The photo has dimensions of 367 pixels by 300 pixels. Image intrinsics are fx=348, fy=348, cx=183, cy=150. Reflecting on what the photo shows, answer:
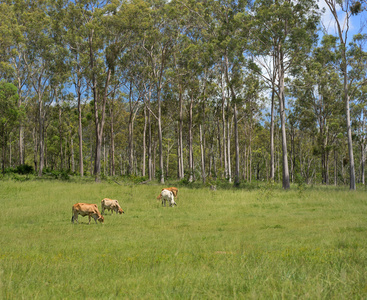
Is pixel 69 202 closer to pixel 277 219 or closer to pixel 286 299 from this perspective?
pixel 277 219

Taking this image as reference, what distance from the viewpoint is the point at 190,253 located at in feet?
27.6

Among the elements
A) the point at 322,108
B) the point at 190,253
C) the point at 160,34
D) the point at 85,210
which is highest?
the point at 160,34

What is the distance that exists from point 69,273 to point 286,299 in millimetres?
4045

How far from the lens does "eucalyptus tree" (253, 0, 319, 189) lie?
31891 millimetres

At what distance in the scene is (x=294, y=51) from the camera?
33.9 metres

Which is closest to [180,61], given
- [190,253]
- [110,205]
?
[110,205]

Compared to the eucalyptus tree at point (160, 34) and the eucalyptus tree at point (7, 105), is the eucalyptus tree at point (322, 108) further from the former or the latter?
the eucalyptus tree at point (7, 105)

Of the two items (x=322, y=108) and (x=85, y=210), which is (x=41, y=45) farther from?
(x=322, y=108)

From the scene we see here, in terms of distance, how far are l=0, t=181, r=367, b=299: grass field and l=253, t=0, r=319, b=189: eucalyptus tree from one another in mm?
17667

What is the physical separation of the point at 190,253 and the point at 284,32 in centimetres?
2935

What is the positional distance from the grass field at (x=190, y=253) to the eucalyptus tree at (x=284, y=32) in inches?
696

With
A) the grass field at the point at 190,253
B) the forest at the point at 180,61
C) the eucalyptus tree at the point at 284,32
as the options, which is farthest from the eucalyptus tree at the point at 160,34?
the grass field at the point at 190,253

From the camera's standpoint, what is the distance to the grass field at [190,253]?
550 cm

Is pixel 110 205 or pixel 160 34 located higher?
pixel 160 34
